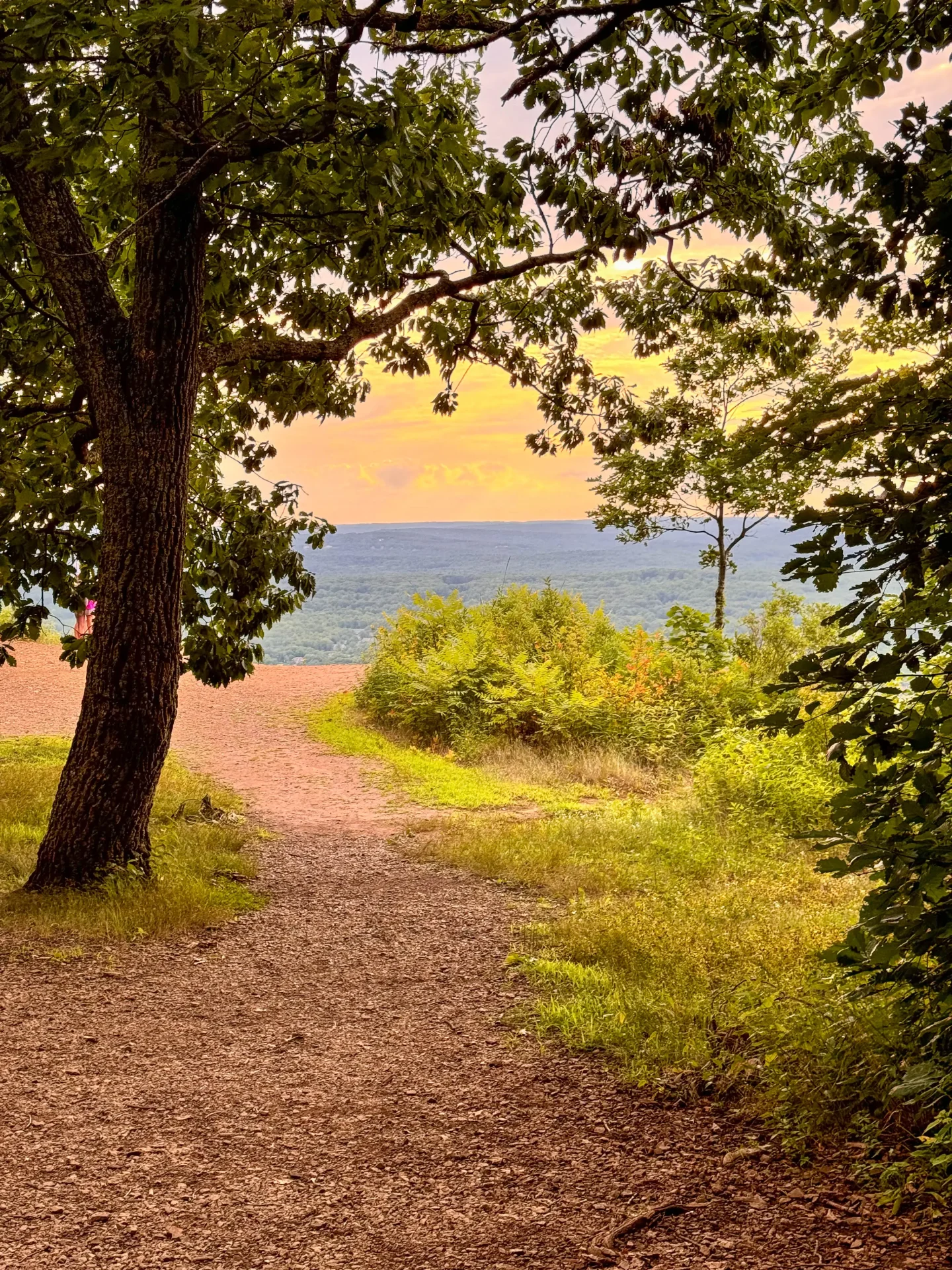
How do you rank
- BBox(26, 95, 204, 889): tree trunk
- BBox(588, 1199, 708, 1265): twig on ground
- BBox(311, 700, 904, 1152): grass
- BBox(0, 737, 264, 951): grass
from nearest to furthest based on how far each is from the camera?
BBox(588, 1199, 708, 1265): twig on ground → BBox(311, 700, 904, 1152): grass → BBox(0, 737, 264, 951): grass → BBox(26, 95, 204, 889): tree trunk

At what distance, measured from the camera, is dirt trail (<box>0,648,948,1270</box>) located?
114 inches

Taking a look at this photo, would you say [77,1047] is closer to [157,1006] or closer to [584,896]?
[157,1006]

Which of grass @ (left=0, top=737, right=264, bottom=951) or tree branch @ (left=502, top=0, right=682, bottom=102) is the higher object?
tree branch @ (left=502, top=0, right=682, bottom=102)

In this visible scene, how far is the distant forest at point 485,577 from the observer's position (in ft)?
57.8

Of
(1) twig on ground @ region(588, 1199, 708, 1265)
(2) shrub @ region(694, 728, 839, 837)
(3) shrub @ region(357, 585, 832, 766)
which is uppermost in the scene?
(3) shrub @ region(357, 585, 832, 766)

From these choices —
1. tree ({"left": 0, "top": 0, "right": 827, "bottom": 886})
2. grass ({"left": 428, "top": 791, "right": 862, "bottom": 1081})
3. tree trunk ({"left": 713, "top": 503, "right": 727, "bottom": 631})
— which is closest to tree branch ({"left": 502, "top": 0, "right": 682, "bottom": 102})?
tree ({"left": 0, "top": 0, "right": 827, "bottom": 886})

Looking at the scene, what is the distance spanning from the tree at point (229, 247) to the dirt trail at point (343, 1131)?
171 cm

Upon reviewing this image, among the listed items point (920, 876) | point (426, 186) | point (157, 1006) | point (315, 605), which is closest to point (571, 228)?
point (426, 186)

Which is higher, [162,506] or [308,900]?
[162,506]

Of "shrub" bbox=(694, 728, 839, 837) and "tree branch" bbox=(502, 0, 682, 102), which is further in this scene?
"shrub" bbox=(694, 728, 839, 837)

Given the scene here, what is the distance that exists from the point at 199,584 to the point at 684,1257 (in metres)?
6.41

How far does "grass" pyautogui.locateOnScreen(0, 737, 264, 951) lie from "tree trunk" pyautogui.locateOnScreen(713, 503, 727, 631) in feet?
33.0

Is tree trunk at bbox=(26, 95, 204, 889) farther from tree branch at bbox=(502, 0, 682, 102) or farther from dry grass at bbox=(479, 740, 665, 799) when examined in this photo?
dry grass at bbox=(479, 740, 665, 799)

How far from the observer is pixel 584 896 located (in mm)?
6559
